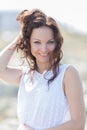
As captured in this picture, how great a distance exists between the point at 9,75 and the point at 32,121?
29 centimetres

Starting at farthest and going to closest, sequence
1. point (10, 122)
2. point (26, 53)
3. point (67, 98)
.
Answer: point (10, 122) → point (26, 53) → point (67, 98)

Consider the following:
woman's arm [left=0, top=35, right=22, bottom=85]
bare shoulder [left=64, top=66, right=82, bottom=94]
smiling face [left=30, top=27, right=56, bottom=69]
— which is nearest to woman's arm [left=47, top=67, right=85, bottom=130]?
bare shoulder [left=64, top=66, right=82, bottom=94]

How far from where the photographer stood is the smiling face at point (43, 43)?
2.01 meters

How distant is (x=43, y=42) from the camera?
2014mm

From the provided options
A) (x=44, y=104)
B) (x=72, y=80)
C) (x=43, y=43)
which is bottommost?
(x=44, y=104)

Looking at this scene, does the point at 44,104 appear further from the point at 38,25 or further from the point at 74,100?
the point at 38,25

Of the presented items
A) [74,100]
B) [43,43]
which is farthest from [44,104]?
[43,43]

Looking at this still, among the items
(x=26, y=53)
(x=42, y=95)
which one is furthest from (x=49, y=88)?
(x=26, y=53)

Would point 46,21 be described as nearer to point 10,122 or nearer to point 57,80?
point 57,80

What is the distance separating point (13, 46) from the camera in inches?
88.7

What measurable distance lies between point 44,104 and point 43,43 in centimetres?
26

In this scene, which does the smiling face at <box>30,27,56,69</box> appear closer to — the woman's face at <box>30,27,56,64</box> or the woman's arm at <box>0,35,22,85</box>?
the woman's face at <box>30,27,56,64</box>

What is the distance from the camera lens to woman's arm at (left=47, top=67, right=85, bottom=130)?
1.96 metres

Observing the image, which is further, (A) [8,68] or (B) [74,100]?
(A) [8,68]
